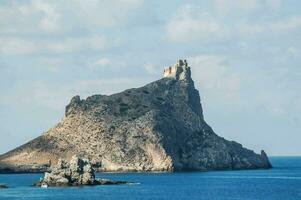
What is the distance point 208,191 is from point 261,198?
24.8 metres

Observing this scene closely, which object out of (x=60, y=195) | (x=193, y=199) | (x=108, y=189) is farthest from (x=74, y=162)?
(x=193, y=199)

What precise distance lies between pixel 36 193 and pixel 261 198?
4915 cm

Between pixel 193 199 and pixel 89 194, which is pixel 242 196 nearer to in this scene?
pixel 193 199

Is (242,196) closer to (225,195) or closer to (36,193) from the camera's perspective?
(225,195)

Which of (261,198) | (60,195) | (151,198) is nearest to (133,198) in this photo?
(151,198)

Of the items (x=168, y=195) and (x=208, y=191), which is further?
(x=208, y=191)

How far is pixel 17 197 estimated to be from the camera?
17175 cm

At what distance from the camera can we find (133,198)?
6742 inches

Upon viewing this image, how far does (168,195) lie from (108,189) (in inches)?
670

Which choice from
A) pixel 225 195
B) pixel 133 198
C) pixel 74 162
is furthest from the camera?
pixel 74 162

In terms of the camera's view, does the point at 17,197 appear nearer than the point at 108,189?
Yes

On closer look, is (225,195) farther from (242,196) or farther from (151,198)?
(151,198)

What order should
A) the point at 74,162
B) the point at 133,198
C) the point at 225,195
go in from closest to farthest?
the point at 133,198, the point at 225,195, the point at 74,162

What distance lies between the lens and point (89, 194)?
177m
